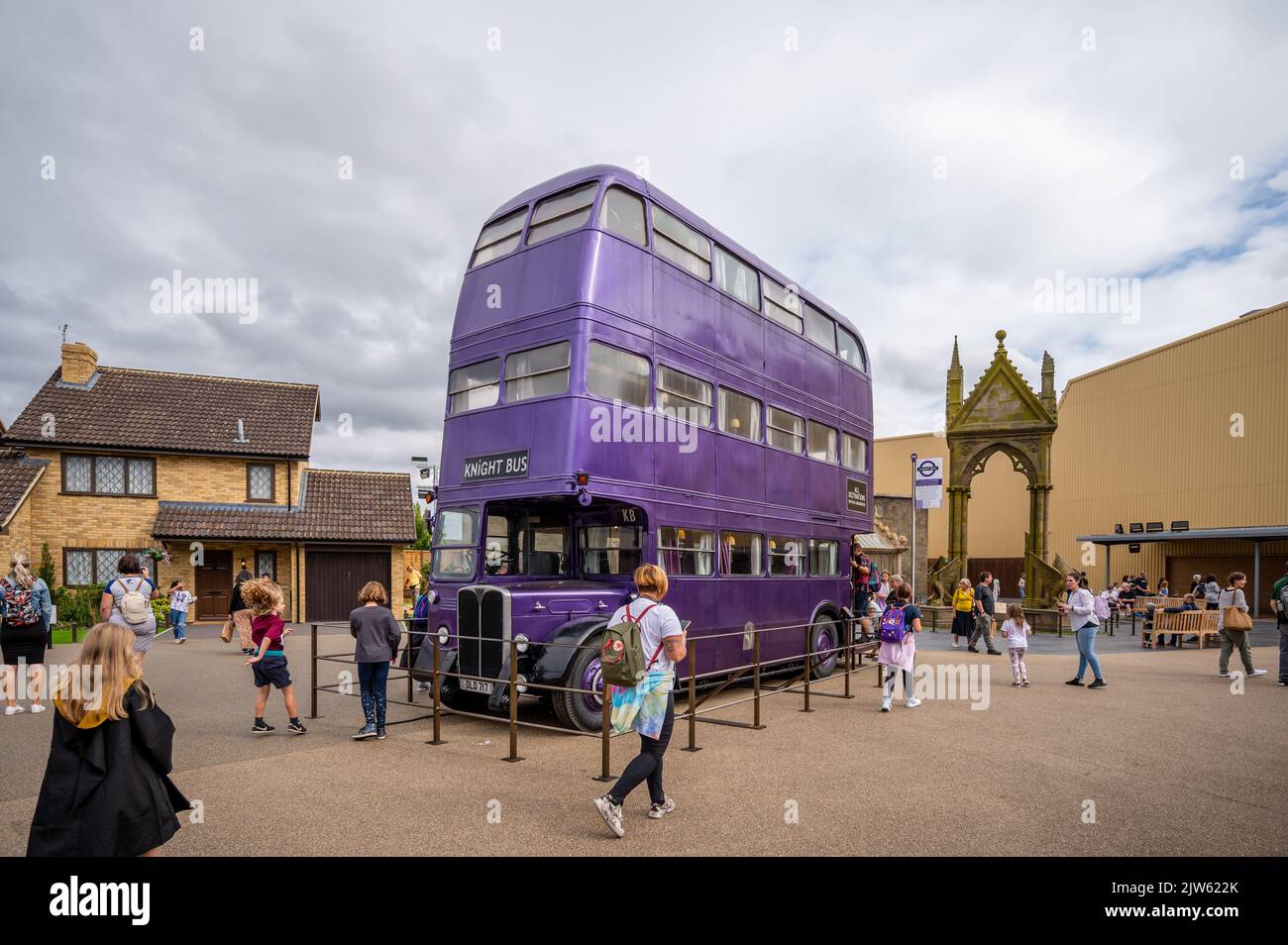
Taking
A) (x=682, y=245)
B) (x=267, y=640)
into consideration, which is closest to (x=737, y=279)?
(x=682, y=245)

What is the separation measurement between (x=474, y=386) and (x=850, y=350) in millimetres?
7584

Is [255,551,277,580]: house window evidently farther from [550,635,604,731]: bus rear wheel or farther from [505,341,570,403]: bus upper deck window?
[550,635,604,731]: bus rear wheel

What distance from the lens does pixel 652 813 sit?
216 inches

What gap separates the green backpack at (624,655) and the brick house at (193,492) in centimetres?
2110

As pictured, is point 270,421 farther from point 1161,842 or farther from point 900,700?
point 1161,842

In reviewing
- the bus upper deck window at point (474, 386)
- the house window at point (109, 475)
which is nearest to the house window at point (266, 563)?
the house window at point (109, 475)

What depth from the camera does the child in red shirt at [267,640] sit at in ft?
25.4

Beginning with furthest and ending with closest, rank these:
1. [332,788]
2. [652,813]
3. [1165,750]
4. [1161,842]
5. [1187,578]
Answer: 1. [1187,578]
2. [1165,750]
3. [332,788]
4. [652,813]
5. [1161,842]

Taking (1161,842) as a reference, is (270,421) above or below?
above

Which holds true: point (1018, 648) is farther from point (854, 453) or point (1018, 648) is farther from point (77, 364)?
point (77, 364)

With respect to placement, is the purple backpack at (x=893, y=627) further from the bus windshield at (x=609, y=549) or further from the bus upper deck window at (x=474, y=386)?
the bus upper deck window at (x=474, y=386)
